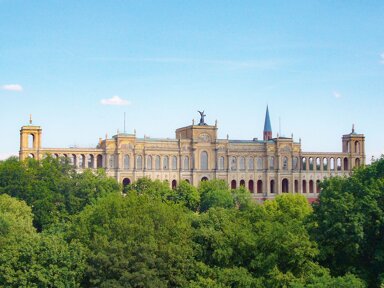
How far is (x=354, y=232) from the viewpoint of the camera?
1425 inches

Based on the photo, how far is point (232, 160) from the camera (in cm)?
11288

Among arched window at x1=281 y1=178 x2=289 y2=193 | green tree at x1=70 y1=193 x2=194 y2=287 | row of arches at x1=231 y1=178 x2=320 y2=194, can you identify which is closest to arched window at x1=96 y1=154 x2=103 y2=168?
row of arches at x1=231 y1=178 x2=320 y2=194

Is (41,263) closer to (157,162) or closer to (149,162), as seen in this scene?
(149,162)

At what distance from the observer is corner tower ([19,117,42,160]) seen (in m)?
100

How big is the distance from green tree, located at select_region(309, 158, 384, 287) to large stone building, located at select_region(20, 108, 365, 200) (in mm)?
68373

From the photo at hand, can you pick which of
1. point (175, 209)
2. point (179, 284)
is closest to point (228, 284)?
point (179, 284)

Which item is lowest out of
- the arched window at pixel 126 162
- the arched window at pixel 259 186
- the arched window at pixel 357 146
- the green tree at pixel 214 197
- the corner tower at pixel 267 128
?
the green tree at pixel 214 197

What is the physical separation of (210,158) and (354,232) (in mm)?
74971

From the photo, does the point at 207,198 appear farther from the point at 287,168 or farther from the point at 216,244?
the point at 216,244

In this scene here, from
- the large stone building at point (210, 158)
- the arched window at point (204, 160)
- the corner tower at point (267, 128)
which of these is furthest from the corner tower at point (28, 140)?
the corner tower at point (267, 128)

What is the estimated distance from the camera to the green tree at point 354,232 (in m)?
36.3

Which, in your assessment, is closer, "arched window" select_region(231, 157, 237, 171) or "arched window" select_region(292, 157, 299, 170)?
"arched window" select_region(231, 157, 237, 171)

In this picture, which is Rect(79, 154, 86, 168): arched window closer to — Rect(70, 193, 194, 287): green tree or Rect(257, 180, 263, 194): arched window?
Rect(257, 180, 263, 194): arched window

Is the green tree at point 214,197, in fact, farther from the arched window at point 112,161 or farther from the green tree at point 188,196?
the arched window at point 112,161
